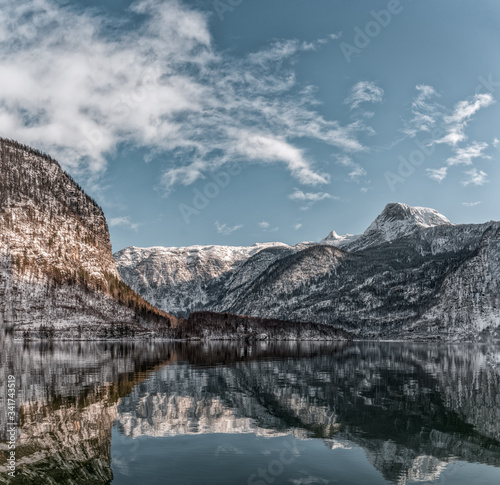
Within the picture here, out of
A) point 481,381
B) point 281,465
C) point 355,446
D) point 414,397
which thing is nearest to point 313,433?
point 355,446

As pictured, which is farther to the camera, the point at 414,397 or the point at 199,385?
the point at 199,385

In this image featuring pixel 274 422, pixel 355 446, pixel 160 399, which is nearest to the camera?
pixel 355 446

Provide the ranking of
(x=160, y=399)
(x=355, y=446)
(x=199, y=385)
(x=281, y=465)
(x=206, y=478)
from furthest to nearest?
1. (x=199, y=385)
2. (x=160, y=399)
3. (x=355, y=446)
4. (x=281, y=465)
5. (x=206, y=478)

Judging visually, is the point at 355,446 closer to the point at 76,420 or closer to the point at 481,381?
the point at 76,420

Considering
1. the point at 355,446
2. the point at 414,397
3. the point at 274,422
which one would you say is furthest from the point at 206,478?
the point at 414,397

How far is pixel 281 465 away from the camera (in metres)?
33.9

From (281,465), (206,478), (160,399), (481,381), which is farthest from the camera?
(481,381)

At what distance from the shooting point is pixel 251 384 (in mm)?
76375

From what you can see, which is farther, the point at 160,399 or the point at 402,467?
→ the point at 160,399

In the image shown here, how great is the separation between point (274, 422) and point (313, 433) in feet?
18.3

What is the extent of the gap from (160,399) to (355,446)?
29.0 metres

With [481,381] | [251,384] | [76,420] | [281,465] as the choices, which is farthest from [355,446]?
[481,381]

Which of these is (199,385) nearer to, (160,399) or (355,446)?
(160,399)

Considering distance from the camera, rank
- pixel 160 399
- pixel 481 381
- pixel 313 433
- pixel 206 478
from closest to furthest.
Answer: pixel 206 478 < pixel 313 433 < pixel 160 399 < pixel 481 381
